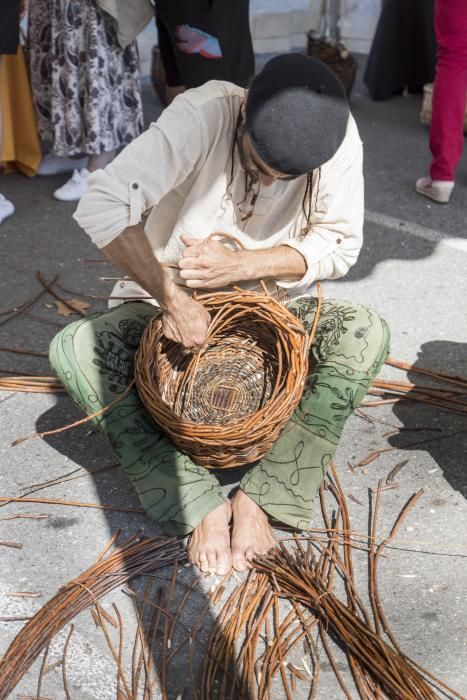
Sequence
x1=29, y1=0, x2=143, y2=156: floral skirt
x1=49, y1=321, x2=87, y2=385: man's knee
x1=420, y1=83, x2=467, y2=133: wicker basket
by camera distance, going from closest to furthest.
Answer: x1=49, y1=321, x2=87, y2=385: man's knee, x1=29, y1=0, x2=143, y2=156: floral skirt, x1=420, y1=83, x2=467, y2=133: wicker basket

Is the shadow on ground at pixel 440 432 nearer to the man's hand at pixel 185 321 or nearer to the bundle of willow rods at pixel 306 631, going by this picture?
the bundle of willow rods at pixel 306 631

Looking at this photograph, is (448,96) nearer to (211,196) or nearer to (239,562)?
(211,196)

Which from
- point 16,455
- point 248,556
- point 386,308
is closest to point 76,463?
point 16,455

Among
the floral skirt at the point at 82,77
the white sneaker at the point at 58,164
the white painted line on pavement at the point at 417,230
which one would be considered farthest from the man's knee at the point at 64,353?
the white sneaker at the point at 58,164

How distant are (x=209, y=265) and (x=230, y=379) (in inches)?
16.7

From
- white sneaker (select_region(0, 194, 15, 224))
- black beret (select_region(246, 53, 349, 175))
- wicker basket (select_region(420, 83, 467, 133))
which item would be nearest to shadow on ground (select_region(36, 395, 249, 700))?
black beret (select_region(246, 53, 349, 175))

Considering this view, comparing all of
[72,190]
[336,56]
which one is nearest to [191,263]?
[72,190]

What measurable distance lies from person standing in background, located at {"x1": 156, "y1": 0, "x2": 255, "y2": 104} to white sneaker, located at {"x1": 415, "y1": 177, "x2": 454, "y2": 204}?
3.81ft

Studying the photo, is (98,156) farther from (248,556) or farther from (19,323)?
(248,556)

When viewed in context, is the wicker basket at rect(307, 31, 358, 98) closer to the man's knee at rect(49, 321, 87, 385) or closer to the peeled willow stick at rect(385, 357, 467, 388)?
the peeled willow stick at rect(385, 357, 467, 388)

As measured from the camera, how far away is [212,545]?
2.25 meters

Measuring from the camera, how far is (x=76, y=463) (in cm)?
263

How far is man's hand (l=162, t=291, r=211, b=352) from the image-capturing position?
2260 mm

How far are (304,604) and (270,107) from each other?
118cm
